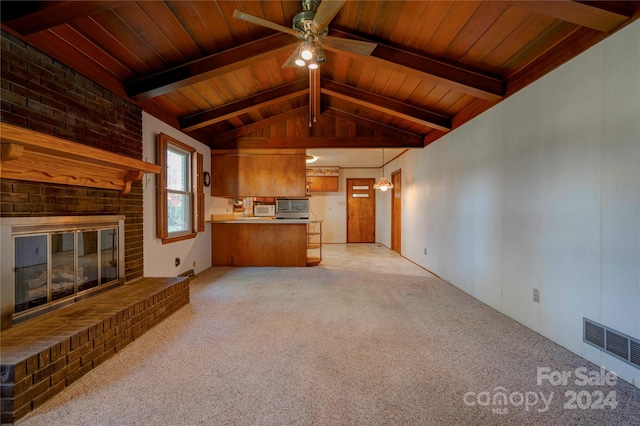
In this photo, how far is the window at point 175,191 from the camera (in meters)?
3.42

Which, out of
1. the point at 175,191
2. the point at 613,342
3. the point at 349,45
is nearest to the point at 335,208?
the point at 175,191

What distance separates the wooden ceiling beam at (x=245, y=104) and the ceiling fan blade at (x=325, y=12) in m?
1.99

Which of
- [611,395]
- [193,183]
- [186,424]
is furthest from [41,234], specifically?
[611,395]

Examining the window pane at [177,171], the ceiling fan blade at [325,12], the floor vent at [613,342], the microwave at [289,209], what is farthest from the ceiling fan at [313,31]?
the microwave at [289,209]

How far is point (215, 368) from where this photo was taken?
6.11 ft

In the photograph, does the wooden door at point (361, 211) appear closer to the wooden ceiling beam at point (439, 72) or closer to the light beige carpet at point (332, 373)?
the light beige carpet at point (332, 373)

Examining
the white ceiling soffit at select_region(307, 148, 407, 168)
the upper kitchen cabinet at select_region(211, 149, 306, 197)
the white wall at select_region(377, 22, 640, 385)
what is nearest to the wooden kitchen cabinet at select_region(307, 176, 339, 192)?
the white ceiling soffit at select_region(307, 148, 407, 168)

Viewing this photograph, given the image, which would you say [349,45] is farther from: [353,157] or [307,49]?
[353,157]

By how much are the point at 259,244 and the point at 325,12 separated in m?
4.08

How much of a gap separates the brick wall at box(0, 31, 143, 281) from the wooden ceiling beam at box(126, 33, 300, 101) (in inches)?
11.9

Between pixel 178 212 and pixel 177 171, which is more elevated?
pixel 177 171

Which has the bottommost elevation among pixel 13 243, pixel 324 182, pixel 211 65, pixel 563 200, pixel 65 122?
pixel 13 243

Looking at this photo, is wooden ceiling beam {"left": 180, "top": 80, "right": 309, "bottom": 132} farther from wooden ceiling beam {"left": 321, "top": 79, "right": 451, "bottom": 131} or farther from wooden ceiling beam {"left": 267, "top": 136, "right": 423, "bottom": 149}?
wooden ceiling beam {"left": 267, "top": 136, "right": 423, "bottom": 149}

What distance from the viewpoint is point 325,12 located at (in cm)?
182
